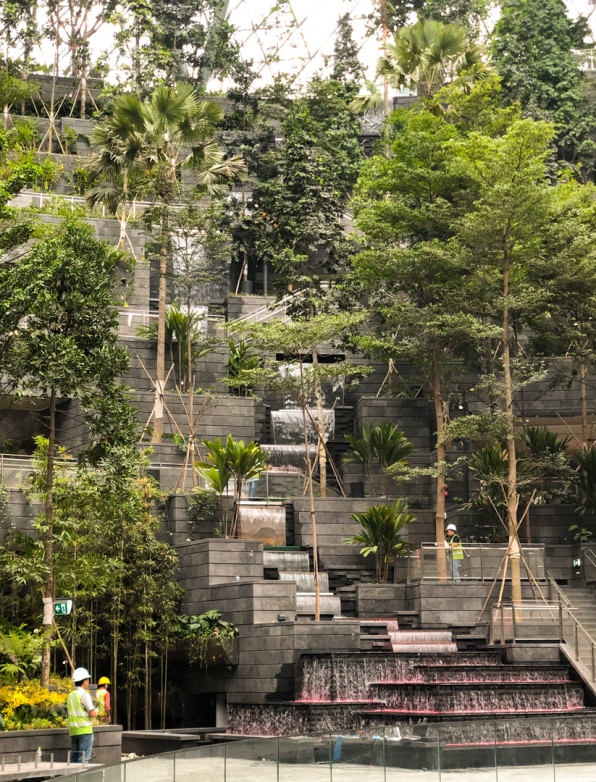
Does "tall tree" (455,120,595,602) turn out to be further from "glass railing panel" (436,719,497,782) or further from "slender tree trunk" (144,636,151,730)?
"glass railing panel" (436,719,497,782)

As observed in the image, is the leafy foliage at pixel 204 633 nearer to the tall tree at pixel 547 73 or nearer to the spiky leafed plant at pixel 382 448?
the spiky leafed plant at pixel 382 448

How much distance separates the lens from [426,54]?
38406 millimetres

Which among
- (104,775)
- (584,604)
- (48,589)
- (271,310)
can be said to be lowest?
(104,775)

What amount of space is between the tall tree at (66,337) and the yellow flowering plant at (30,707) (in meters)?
1.26

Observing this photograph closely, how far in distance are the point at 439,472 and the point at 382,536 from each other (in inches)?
79.6

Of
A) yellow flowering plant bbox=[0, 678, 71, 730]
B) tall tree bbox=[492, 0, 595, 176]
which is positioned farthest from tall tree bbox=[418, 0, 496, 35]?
yellow flowering plant bbox=[0, 678, 71, 730]

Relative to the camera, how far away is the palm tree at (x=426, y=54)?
3841cm

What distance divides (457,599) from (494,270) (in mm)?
8411

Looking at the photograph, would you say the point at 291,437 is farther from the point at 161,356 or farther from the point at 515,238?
the point at 515,238

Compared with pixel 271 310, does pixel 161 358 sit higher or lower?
lower

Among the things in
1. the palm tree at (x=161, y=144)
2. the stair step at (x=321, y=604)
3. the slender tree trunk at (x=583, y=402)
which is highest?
the palm tree at (x=161, y=144)

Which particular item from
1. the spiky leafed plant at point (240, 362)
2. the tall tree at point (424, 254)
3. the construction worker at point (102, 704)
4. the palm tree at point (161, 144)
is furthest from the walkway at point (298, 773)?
the spiky leafed plant at point (240, 362)

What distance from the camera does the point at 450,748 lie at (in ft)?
46.5

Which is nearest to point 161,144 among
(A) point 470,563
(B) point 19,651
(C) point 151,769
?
(A) point 470,563
